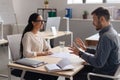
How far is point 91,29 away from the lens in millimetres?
4773

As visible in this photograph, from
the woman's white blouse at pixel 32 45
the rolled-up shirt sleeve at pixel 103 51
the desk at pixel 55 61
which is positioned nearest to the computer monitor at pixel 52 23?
the woman's white blouse at pixel 32 45

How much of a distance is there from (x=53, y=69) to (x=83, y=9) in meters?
3.31

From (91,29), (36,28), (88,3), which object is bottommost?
(91,29)

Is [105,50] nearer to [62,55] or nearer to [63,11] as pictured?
[62,55]

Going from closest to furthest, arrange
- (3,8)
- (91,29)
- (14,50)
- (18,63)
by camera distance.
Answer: (18,63) < (14,50) < (91,29) < (3,8)

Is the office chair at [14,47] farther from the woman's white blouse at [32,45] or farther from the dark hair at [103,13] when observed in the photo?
the dark hair at [103,13]

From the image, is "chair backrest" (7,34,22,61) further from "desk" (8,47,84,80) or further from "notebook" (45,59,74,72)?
"notebook" (45,59,74,72)

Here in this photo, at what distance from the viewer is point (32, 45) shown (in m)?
2.61

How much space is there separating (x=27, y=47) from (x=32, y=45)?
0.49 feet

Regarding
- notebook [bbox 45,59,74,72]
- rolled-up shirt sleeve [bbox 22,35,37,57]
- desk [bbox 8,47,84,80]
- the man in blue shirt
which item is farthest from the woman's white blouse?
the man in blue shirt

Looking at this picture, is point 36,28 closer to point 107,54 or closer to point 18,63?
point 18,63

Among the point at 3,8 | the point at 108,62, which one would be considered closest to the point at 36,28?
the point at 108,62

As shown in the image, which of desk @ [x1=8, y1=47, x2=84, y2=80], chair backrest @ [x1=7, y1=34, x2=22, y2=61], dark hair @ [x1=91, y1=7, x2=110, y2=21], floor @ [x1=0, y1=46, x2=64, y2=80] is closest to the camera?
desk @ [x1=8, y1=47, x2=84, y2=80]

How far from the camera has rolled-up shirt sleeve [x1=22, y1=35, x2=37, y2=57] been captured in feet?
7.91
